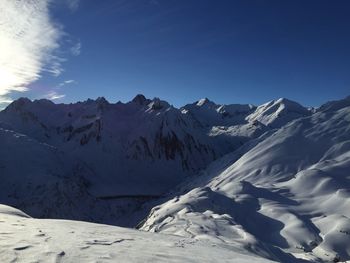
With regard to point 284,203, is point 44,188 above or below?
above

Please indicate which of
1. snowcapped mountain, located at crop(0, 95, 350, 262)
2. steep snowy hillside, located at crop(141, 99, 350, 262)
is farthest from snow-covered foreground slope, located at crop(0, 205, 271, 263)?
steep snowy hillside, located at crop(141, 99, 350, 262)

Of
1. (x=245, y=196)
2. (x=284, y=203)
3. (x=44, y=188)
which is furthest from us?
(x=44, y=188)

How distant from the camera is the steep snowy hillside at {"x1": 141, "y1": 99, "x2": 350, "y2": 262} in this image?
5297 centimetres

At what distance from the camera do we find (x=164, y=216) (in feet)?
247

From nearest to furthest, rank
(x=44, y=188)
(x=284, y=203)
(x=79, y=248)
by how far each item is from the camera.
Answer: (x=79, y=248), (x=284, y=203), (x=44, y=188)

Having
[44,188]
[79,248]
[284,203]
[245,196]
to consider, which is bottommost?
[79,248]

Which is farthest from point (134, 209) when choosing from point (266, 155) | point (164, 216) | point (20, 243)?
point (20, 243)

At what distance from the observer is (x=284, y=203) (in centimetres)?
8162

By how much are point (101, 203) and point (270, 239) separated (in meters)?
121

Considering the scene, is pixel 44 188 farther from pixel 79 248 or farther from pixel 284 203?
pixel 79 248

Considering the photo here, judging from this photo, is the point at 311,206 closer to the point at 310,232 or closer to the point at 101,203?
the point at 310,232

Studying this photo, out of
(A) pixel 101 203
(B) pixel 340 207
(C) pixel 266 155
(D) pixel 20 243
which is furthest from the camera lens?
(A) pixel 101 203

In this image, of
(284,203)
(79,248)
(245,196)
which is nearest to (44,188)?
(245,196)

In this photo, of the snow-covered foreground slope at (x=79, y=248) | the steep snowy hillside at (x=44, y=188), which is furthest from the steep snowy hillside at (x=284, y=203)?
the steep snowy hillside at (x=44, y=188)
